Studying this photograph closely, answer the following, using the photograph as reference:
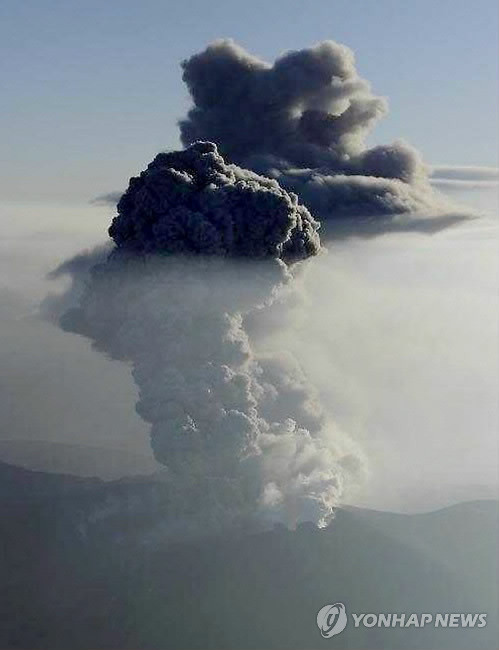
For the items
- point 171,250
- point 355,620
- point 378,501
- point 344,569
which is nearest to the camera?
point 171,250

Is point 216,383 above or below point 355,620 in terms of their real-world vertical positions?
above

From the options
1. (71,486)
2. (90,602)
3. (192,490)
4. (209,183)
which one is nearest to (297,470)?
(192,490)

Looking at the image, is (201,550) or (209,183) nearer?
(209,183)

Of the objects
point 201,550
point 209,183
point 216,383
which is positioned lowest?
point 201,550

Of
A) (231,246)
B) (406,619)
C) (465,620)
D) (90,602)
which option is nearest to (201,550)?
(90,602)

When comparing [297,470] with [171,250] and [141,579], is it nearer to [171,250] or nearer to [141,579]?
[141,579]

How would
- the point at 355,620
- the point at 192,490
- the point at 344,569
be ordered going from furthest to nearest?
the point at 344,569
the point at 355,620
the point at 192,490
